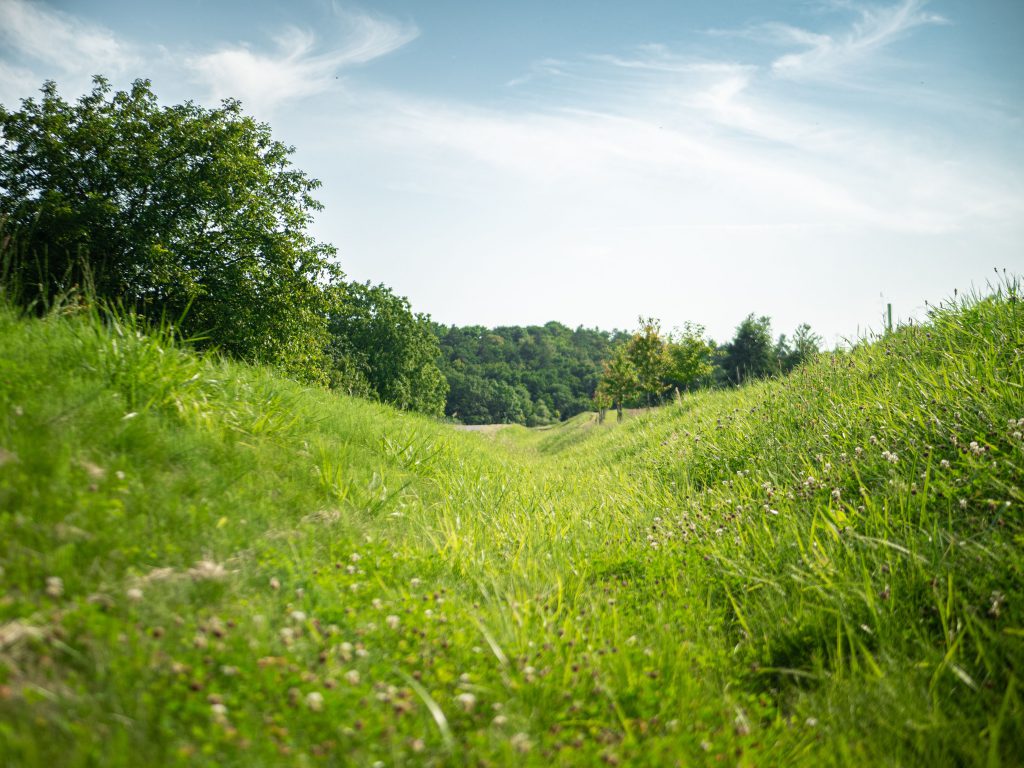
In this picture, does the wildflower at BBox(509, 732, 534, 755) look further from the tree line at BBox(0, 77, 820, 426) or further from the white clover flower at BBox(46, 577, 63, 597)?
the tree line at BBox(0, 77, 820, 426)

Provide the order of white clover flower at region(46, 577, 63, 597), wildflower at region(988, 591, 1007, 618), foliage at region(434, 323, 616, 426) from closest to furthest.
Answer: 1. white clover flower at region(46, 577, 63, 597)
2. wildflower at region(988, 591, 1007, 618)
3. foliage at region(434, 323, 616, 426)

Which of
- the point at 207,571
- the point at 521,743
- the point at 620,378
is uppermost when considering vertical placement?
the point at 620,378

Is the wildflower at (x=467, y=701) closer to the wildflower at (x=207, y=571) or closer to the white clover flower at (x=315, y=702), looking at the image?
the white clover flower at (x=315, y=702)

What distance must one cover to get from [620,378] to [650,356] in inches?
256

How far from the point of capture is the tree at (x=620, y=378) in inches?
1671

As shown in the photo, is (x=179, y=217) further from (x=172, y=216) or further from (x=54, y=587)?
(x=54, y=587)

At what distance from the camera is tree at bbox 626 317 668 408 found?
1487 inches

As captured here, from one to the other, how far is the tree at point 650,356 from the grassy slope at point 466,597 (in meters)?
32.9

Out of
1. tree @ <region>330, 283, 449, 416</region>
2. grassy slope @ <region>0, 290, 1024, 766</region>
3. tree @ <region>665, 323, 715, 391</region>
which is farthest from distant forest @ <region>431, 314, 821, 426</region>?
grassy slope @ <region>0, 290, 1024, 766</region>

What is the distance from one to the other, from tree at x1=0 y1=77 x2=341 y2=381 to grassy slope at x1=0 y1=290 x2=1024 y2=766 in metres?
16.6

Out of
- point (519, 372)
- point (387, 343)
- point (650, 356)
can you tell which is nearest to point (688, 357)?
point (650, 356)

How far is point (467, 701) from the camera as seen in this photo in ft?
7.40

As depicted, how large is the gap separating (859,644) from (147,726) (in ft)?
11.4

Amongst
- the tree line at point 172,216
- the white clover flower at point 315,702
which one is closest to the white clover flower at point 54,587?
the white clover flower at point 315,702
